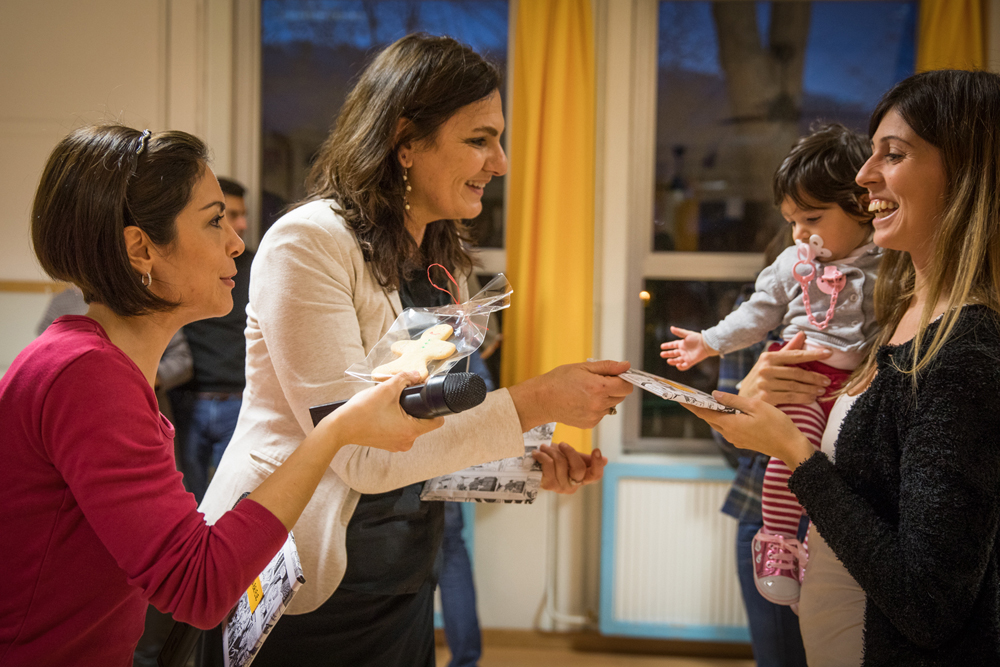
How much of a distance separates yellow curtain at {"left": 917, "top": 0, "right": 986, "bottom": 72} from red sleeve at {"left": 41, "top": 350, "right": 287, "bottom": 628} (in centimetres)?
281

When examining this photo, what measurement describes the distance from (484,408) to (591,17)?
202cm

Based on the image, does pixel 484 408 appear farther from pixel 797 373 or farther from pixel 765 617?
pixel 765 617

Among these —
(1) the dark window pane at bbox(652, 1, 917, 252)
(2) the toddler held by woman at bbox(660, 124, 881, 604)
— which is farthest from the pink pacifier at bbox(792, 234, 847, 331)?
(1) the dark window pane at bbox(652, 1, 917, 252)

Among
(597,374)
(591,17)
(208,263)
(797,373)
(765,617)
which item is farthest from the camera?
(591,17)

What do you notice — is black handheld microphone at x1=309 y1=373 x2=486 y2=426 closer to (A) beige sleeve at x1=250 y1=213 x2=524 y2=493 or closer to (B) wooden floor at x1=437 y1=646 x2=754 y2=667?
(A) beige sleeve at x1=250 y1=213 x2=524 y2=493

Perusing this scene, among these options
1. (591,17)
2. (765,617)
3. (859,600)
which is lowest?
(765,617)

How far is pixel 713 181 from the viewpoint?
2.84 m

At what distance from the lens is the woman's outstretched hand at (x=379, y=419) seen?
920mm

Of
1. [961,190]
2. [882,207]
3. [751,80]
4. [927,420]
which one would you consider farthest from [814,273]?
[751,80]

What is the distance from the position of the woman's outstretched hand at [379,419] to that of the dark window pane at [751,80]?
2112 millimetres

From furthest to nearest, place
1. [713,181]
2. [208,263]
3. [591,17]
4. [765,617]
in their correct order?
[713,181]
[591,17]
[765,617]
[208,263]

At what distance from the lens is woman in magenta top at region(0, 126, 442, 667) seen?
811mm

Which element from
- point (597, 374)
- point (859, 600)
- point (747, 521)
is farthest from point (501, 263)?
point (859, 600)

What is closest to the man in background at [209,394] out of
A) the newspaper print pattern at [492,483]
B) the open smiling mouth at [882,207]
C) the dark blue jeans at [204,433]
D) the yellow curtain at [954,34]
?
the dark blue jeans at [204,433]
